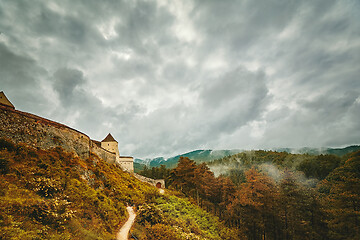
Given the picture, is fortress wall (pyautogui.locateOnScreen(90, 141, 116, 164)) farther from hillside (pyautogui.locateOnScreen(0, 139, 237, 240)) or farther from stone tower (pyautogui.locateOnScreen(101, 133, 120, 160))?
hillside (pyautogui.locateOnScreen(0, 139, 237, 240))

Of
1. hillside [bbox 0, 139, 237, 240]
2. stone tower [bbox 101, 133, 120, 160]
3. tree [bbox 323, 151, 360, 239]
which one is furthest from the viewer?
stone tower [bbox 101, 133, 120, 160]

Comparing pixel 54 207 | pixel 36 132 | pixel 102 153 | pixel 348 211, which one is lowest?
pixel 348 211

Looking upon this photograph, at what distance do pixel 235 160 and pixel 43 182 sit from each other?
16952 cm

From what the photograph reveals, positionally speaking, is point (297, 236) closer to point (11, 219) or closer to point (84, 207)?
point (84, 207)

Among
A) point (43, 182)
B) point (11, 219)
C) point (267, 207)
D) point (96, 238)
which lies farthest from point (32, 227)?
point (267, 207)

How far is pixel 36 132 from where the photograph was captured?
19641 mm

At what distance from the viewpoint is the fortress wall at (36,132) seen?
1677 centimetres

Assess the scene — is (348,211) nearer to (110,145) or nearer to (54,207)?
(54,207)

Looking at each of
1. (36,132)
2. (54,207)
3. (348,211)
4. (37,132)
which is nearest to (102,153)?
(37,132)

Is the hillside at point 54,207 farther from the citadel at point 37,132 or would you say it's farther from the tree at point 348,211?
the tree at point 348,211

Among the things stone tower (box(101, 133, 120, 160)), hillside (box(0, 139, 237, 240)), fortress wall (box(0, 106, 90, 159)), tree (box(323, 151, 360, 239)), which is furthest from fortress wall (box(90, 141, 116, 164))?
tree (box(323, 151, 360, 239))

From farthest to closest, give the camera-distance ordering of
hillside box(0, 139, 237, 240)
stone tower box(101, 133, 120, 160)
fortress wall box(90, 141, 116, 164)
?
stone tower box(101, 133, 120, 160), fortress wall box(90, 141, 116, 164), hillside box(0, 139, 237, 240)

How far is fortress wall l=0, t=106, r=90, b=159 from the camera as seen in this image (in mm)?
16766

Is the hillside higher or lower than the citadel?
lower
